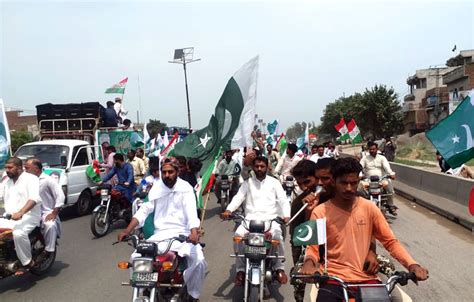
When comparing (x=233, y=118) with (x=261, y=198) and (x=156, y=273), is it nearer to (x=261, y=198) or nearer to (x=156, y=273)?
(x=261, y=198)

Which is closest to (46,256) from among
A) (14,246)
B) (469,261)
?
(14,246)

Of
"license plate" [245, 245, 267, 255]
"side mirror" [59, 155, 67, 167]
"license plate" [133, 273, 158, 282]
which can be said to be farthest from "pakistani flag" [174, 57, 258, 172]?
"side mirror" [59, 155, 67, 167]

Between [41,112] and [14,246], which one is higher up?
[41,112]

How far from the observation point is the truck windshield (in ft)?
36.7

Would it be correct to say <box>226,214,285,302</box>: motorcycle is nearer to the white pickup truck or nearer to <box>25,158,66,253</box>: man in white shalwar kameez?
<box>25,158,66,253</box>: man in white shalwar kameez

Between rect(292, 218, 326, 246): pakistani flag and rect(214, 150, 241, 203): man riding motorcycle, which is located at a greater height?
rect(292, 218, 326, 246): pakistani flag

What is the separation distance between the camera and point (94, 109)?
47.0 feet

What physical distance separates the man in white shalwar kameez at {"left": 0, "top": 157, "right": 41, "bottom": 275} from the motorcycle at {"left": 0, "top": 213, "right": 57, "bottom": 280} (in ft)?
0.31

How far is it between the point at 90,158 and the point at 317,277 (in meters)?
A: 10.2

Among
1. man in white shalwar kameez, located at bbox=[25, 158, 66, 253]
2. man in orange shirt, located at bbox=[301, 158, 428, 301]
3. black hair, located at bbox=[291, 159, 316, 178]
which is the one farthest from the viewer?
man in white shalwar kameez, located at bbox=[25, 158, 66, 253]

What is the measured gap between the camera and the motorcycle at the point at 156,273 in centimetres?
379

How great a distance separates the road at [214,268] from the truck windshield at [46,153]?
215cm

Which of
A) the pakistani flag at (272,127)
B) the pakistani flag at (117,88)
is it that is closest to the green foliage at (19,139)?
the pakistani flag at (272,127)

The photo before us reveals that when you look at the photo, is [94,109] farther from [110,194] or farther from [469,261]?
[469,261]
